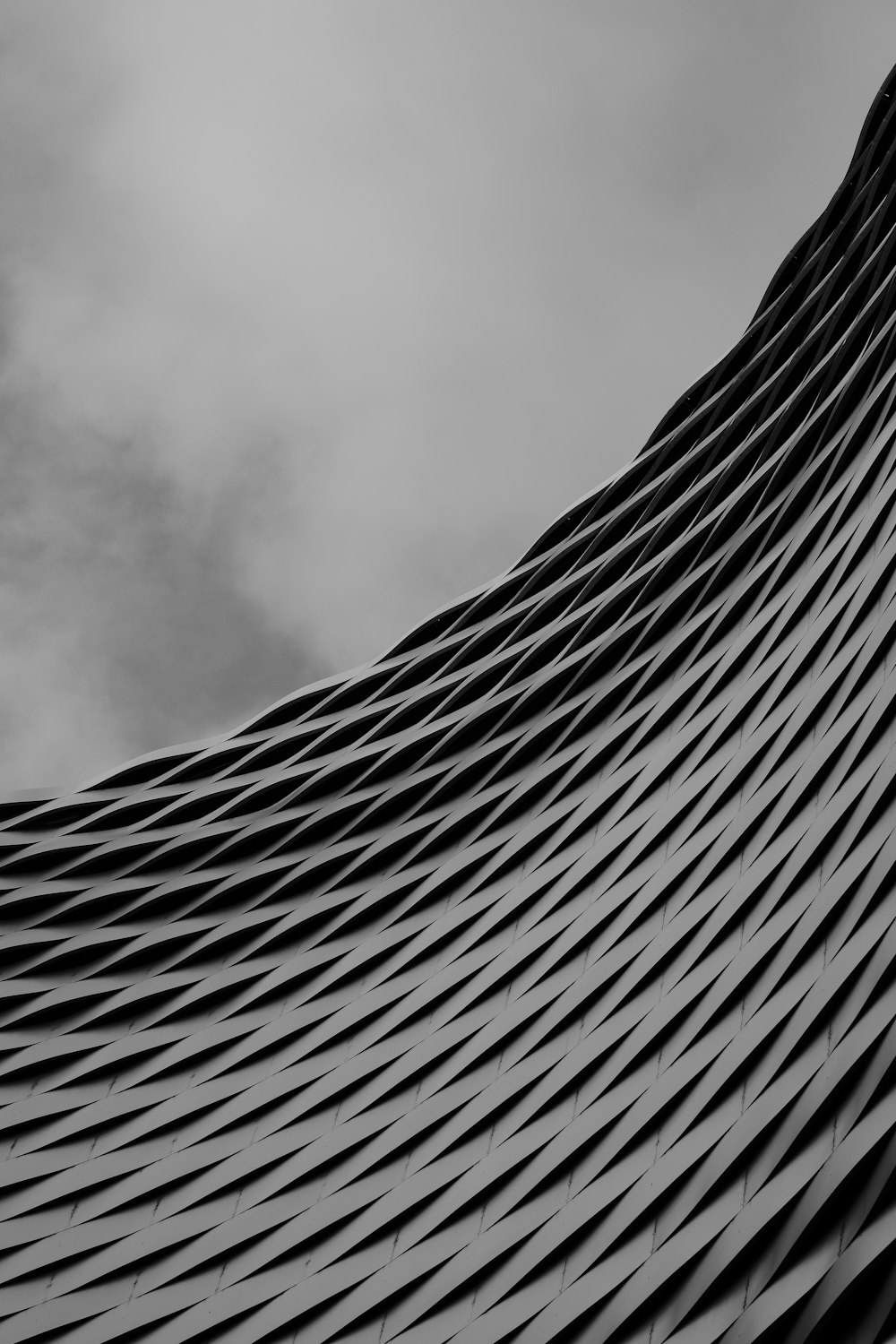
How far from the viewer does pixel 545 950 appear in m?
20.9

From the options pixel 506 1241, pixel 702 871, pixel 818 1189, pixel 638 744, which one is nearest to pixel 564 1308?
pixel 506 1241

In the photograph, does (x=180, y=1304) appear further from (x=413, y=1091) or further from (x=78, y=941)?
(x=78, y=941)

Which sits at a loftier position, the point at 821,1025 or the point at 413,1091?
the point at 413,1091

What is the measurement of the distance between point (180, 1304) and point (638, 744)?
11.1 metres

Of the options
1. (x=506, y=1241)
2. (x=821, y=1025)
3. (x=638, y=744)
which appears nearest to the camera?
(x=821, y=1025)

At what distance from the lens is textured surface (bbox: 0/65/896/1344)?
15188mm

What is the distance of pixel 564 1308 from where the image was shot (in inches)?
630

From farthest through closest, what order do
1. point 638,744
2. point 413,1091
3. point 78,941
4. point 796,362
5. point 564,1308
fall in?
point 78,941
point 796,362
point 638,744
point 413,1091
point 564,1308

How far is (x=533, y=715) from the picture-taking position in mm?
25609

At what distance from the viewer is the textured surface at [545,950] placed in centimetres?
1519

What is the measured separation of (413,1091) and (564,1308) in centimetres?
515

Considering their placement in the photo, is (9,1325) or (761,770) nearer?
(761,770)

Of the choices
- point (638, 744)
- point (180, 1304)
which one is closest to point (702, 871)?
point (638, 744)

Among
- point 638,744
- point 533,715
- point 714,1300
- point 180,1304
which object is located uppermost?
point 533,715
